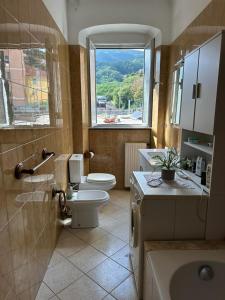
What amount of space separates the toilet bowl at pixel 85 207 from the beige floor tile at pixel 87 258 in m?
0.40

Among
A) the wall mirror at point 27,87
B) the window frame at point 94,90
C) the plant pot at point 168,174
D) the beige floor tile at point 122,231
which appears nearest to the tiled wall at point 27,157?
the wall mirror at point 27,87

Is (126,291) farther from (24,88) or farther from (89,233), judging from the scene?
(24,88)

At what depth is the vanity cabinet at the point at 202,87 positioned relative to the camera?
4.63 feet

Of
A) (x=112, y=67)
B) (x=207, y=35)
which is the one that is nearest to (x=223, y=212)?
(x=207, y=35)

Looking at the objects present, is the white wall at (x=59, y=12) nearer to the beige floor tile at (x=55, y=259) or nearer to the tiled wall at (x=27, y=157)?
the tiled wall at (x=27, y=157)

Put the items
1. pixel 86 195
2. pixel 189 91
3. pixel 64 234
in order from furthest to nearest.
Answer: pixel 86 195, pixel 64 234, pixel 189 91

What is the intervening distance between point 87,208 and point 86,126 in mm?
1468

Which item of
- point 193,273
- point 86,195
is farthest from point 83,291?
point 86,195

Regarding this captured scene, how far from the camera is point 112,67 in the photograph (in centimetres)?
371

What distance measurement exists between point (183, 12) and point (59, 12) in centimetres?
148

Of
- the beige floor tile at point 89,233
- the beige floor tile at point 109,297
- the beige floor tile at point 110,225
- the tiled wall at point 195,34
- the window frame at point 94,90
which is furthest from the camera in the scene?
the window frame at point 94,90

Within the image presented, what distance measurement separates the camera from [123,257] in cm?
215

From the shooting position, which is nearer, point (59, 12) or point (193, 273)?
point (193, 273)

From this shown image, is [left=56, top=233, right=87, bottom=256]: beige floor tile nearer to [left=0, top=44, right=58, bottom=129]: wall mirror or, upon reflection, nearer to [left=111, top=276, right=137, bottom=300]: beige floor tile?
[left=111, top=276, right=137, bottom=300]: beige floor tile
